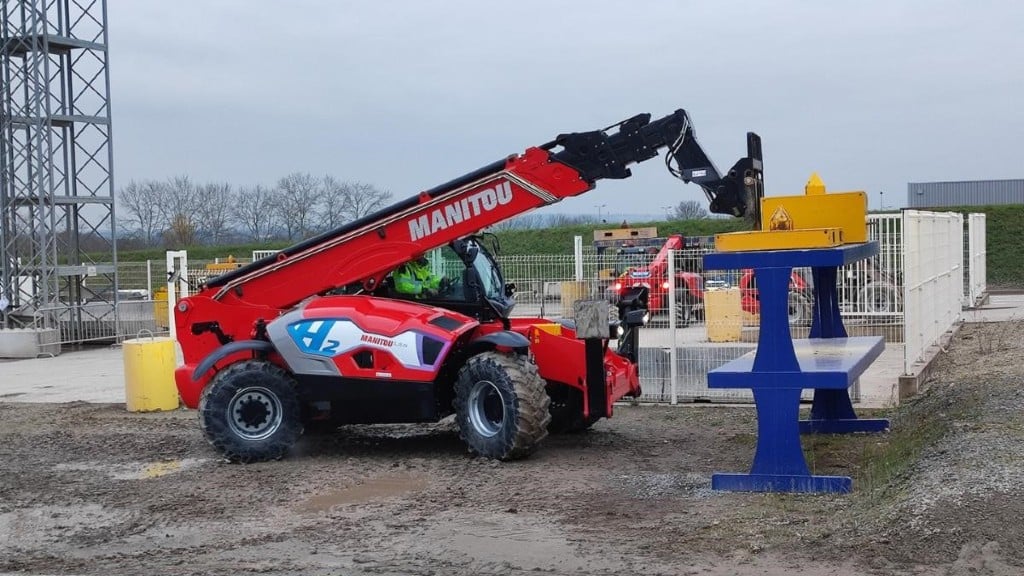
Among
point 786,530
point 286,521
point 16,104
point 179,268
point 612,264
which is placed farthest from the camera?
point 16,104

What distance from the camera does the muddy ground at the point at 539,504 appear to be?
6051 millimetres

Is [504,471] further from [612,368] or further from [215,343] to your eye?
[215,343]

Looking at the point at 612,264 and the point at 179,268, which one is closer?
the point at 612,264

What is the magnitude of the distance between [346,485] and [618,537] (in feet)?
9.33

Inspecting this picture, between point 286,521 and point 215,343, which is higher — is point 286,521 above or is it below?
below

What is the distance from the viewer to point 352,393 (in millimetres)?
9492

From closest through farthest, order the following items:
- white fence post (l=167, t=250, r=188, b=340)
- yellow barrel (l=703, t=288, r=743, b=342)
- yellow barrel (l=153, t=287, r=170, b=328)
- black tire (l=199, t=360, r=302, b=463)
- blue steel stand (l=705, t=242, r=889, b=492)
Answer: blue steel stand (l=705, t=242, r=889, b=492) < black tire (l=199, t=360, r=302, b=463) < yellow barrel (l=703, t=288, r=743, b=342) < white fence post (l=167, t=250, r=188, b=340) < yellow barrel (l=153, t=287, r=170, b=328)

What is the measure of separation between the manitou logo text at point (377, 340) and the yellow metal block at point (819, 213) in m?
3.35

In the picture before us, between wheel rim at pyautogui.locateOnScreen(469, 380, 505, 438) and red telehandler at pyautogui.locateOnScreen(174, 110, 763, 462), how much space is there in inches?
0.5

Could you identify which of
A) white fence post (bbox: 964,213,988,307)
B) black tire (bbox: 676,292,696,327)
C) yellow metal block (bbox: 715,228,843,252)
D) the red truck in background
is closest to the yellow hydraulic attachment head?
yellow metal block (bbox: 715,228,843,252)

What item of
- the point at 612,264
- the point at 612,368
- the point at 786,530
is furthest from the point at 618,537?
the point at 612,264

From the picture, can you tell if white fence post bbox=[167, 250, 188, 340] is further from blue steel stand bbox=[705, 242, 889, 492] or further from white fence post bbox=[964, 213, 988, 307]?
white fence post bbox=[964, 213, 988, 307]

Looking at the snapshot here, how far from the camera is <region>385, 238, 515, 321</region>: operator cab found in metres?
10.1

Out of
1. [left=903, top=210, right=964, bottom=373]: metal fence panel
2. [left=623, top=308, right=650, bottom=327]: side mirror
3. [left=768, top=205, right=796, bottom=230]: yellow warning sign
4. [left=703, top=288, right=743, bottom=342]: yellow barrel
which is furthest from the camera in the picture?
[left=703, top=288, right=743, bottom=342]: yellow barrel
